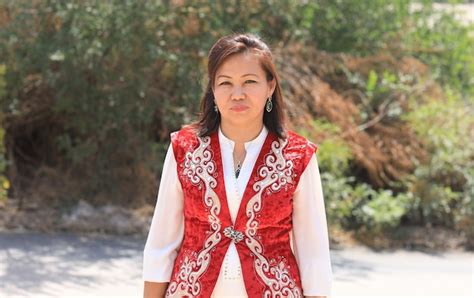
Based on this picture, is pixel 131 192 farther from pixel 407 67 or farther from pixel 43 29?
pixel 407 67

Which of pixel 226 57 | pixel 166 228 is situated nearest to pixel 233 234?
pixel 166 228

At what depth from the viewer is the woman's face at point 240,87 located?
9.76 feet

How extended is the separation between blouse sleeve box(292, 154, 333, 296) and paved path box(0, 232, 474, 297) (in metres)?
3.13

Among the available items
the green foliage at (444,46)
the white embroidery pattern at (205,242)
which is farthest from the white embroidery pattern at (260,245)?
the green foliage at (444,46)

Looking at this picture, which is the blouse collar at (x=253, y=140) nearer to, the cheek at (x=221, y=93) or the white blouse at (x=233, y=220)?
the white blouse at (x=233, y=220)

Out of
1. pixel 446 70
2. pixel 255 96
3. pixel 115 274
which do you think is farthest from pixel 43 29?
pixel 255 96

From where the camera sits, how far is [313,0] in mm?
8852

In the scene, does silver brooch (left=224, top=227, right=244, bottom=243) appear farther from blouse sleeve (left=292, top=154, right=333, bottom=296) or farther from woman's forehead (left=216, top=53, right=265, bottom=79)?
woman's forehead (left=216, top=53, right=265, bottom=79)

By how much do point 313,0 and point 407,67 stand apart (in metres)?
1.18

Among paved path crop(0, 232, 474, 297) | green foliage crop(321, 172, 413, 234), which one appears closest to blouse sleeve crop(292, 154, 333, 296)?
paved path crop(0, 232, 474, 297)

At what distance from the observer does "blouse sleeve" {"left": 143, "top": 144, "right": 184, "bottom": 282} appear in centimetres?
302

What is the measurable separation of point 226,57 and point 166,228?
594 mm

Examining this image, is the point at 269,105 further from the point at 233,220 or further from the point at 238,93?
the point at 233,220

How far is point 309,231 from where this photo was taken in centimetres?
300
